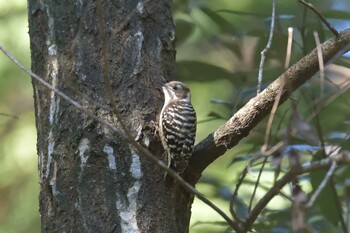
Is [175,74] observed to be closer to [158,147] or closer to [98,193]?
[158,147]

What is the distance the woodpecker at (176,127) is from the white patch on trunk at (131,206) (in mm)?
193

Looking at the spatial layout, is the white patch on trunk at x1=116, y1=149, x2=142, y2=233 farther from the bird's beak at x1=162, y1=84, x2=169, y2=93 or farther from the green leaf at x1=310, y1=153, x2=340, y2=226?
the green leaf at x1=310, y1=153, x2=340, y2=226

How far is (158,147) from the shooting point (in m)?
2.94

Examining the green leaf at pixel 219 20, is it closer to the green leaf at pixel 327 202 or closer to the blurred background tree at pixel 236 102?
the blurred background tree at pixel 236 102

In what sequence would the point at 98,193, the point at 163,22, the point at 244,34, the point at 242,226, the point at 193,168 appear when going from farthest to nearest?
1. the point at 244,34
2. the point at 163,22
3. the point at 193,168
4. the point at 98,193
5. the point at 242,226

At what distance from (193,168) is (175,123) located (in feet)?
1.04

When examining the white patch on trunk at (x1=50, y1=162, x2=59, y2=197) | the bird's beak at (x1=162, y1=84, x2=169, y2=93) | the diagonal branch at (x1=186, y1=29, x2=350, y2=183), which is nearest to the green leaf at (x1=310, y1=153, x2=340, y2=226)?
the diagonal branch at (x1=186, y1=29, x2=350, y2=183)

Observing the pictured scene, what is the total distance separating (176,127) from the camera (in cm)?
311

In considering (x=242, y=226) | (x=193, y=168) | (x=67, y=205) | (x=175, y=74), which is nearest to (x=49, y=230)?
(x=67, y=205)

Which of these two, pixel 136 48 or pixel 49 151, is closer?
pixel 49 151

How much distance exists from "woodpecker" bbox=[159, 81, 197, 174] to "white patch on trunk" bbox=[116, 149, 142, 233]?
19 centimetres

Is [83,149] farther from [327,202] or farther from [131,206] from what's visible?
[327,202]

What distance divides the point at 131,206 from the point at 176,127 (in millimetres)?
551

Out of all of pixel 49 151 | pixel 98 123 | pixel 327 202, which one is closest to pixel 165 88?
pixel 98 123
